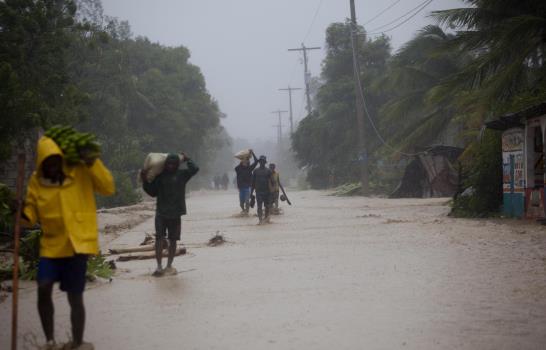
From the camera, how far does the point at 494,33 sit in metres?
17.1

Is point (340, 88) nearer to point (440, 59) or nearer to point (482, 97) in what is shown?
point (440, 59)

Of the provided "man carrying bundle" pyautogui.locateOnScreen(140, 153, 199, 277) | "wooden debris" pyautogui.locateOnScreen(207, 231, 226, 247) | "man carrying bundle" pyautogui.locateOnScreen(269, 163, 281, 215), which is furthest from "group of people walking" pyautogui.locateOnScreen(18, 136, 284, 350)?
"man carrying bundle" pyautogui.locateOnScreen(269, 163, 281, 215)

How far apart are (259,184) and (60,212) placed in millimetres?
11741

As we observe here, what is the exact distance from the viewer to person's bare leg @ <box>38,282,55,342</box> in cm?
477

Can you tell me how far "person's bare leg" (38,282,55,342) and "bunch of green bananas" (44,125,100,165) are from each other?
3.02 ft

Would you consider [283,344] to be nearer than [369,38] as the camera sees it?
Yes

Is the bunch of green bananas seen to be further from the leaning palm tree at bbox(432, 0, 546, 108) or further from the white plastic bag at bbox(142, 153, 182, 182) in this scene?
the leaning palm tree at bbox(432, 0, 546, 108)

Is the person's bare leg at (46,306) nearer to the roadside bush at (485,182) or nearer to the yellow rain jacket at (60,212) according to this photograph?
the yellow rain jacket at (60,212)

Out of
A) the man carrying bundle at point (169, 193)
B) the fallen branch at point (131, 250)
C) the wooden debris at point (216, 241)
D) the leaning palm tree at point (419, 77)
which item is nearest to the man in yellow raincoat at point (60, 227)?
the man carrying bundle at point (169, 193)

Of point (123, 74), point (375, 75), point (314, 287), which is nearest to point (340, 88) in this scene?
point (375, 75)

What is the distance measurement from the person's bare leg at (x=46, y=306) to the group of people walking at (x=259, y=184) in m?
11.5

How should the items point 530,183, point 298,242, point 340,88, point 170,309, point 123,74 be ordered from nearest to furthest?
point 170,309 → point 298,242 → point 530,183 → point 123,74 → point 340,88

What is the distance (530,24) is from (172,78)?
39382 millimetres

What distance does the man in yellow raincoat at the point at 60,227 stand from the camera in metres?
4.76
